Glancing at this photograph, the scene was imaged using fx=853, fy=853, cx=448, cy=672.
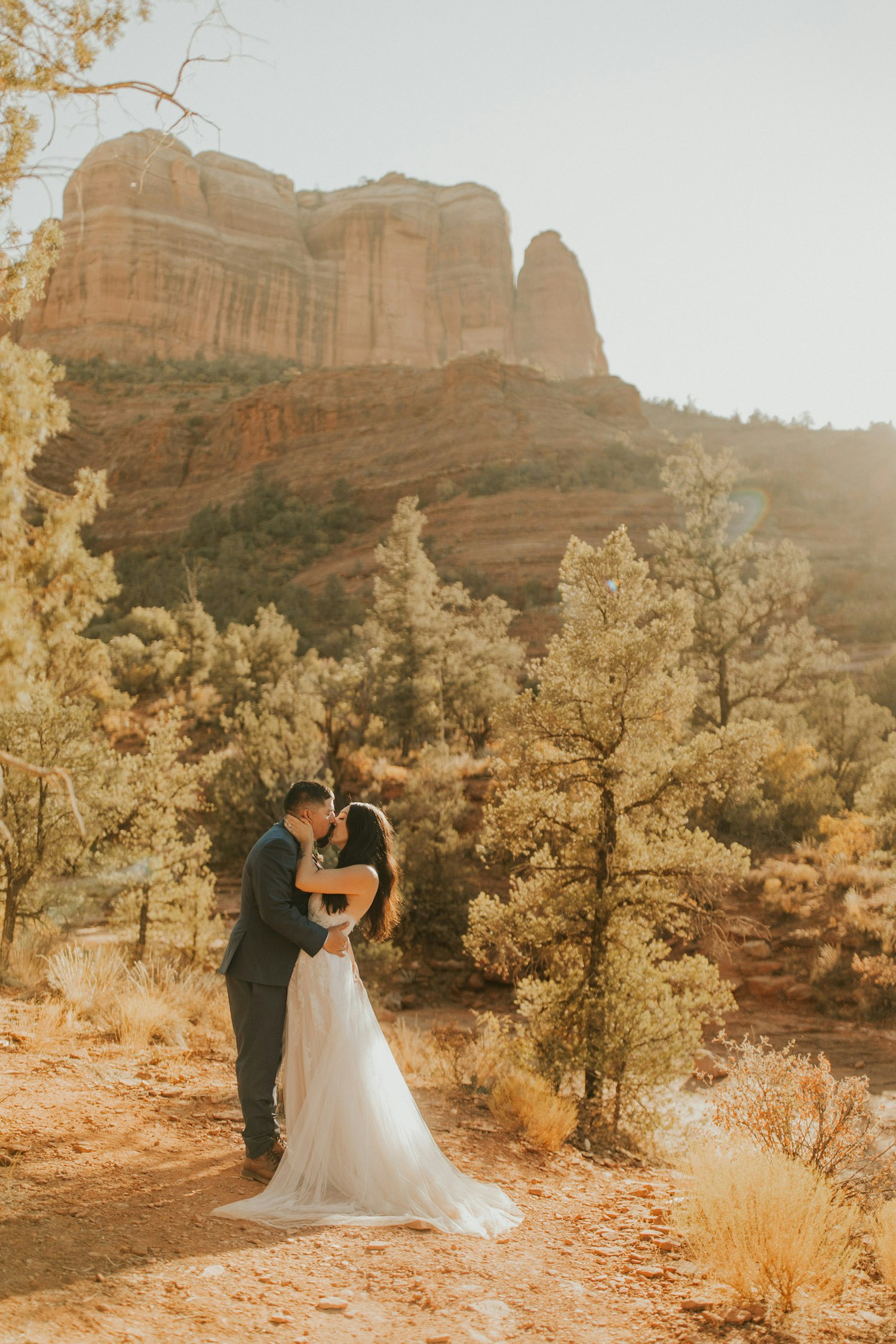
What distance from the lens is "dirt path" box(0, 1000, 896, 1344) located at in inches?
107

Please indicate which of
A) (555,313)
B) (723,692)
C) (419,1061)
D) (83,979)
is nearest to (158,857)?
(83,979)

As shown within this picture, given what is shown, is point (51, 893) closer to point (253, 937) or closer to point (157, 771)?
point (157, 771)

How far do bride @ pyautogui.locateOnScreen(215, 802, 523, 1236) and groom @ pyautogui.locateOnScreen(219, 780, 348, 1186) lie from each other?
0.07 metres

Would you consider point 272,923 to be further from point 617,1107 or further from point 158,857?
point 158,857

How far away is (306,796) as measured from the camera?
4125 millimetres

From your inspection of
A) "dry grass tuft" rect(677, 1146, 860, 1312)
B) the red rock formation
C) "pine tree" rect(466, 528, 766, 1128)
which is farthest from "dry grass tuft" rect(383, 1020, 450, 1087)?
the red rock formation

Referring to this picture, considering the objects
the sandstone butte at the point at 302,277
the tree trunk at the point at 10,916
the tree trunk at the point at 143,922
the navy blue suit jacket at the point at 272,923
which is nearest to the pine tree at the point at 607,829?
the navy blue suit jacket at the point at 272,923

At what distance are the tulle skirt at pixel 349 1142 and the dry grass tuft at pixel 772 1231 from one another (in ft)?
2.82

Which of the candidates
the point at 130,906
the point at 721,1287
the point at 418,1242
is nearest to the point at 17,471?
the point at 418,1242

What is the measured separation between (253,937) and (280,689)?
19325 millimetres

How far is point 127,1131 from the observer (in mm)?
4406

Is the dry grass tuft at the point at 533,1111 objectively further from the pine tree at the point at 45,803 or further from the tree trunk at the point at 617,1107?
the pine tree at the point at 45,803

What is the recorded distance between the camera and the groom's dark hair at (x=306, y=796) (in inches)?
162

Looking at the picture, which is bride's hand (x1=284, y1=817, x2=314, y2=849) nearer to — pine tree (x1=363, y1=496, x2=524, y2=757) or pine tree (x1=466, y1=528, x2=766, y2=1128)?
pine tree (x1=466, y1=528, x2=766, y2=1128)
